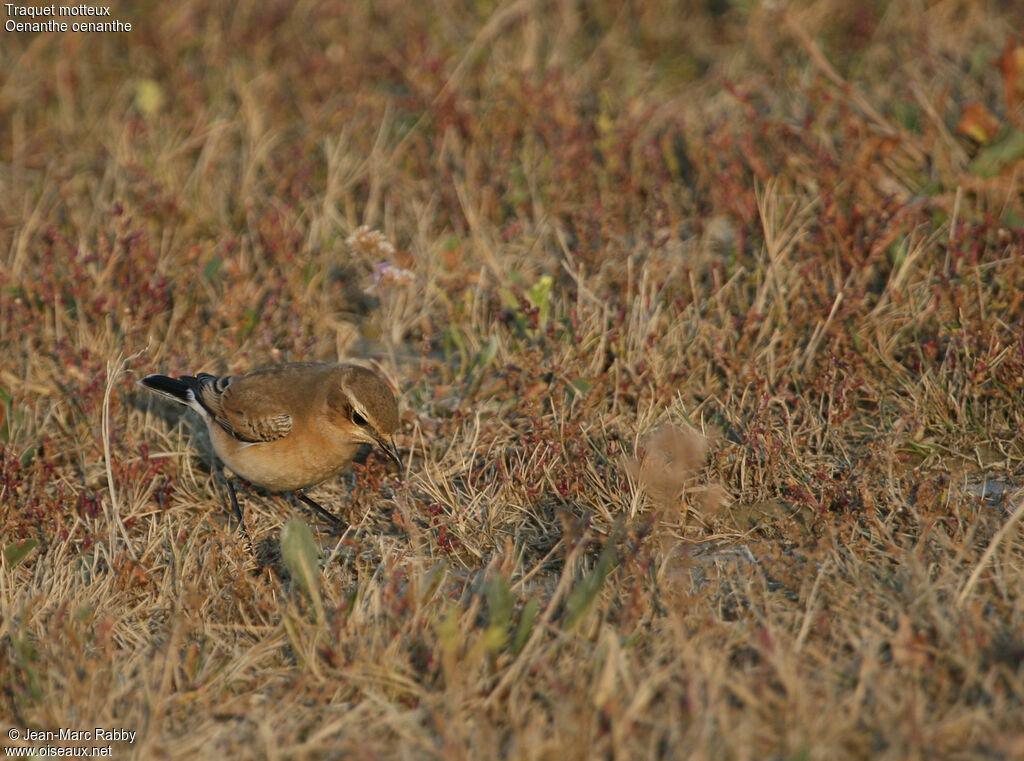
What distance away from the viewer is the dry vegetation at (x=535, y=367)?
13.6 ft

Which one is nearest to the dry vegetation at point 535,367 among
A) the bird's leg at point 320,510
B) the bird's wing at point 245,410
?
the bird's leg at point 320,510

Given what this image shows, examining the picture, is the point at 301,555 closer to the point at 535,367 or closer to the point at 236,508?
the point at 236,508

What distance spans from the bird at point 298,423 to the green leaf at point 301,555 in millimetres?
873

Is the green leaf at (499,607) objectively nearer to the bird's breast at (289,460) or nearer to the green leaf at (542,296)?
the bird's breast at (289,460)

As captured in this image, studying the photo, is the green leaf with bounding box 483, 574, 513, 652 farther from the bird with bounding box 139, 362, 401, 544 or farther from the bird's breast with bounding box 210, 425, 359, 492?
the bird's breast with bounding box 210, 425, 359, 492

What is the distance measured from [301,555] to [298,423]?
3.93ft

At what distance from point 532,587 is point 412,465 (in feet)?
4.66

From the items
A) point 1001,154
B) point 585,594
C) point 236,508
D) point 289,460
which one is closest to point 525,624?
point 585,594

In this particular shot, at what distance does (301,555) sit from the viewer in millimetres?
4828

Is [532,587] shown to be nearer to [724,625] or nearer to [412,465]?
[724,625]

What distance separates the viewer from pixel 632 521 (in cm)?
536

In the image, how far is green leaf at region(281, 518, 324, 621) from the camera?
4.77 meters

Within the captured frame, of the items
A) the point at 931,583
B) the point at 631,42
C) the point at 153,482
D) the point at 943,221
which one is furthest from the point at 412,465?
the point at 631,42

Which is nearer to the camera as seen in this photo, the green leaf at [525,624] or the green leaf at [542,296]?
the green leaf at [525,624]
